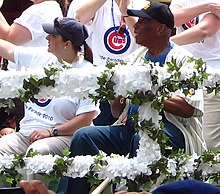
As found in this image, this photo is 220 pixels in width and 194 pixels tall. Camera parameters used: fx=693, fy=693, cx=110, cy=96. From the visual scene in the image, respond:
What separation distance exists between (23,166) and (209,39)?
6.39 ft

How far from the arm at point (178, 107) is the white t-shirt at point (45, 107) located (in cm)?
87

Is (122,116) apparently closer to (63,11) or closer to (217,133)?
(217,133)

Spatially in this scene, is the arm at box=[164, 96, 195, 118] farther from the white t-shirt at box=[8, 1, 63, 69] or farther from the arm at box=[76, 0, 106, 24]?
the white t-shirt at box=[8, 1, 63, 69]

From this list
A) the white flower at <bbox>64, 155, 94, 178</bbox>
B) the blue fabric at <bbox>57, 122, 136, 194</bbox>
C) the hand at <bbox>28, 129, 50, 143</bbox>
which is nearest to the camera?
the white flower at <bbox>64, 155, 94, 178</bbox>

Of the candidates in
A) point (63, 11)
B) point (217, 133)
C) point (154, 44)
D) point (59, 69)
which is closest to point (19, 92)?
point (59, 69)

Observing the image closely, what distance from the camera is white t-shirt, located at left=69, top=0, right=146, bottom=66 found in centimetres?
570

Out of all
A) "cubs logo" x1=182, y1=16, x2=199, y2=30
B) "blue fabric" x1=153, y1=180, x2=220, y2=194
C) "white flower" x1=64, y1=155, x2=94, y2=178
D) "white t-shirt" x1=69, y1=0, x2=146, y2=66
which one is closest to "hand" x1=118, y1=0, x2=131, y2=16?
"white t-shirt" x1=69, y1=0, x2=146, y2=66

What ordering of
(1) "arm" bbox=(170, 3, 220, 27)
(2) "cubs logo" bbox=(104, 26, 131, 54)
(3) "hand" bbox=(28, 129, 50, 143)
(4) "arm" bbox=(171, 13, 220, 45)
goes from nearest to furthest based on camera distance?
1. (3) "hand" bbox=(28, 129, 50, 143)
2. (4) "arm" bbox=(171, 13, 220, 45)
3. (1) "arm" bbox=(170, 3, 220, 27)
4. (2) "cubs logo" bbox=(104, 26, 131, 54)

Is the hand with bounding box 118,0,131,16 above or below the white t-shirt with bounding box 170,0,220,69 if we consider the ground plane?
above

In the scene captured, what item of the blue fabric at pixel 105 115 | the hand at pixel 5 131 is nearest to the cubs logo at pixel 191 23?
the blue fabric at pixel 105 115

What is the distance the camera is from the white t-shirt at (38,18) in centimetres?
584

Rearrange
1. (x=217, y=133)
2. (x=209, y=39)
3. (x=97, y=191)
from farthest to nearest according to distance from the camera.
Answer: (x=209, y=39)
(x=217, y=133)
(x=97, y=191)

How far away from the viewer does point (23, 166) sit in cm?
451

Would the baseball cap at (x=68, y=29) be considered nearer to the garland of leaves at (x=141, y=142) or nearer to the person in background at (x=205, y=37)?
the person in background at (x=205, y=37)
